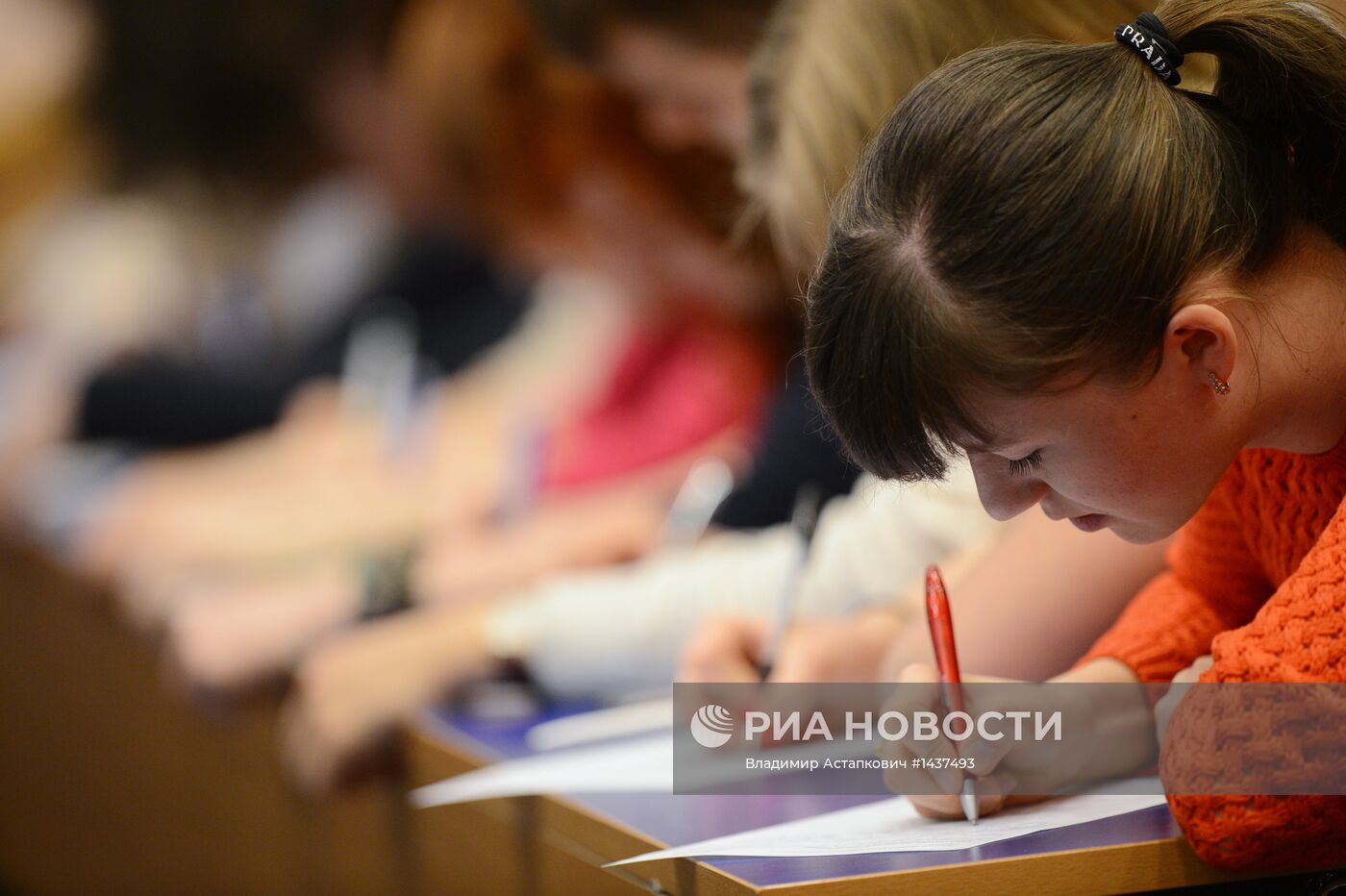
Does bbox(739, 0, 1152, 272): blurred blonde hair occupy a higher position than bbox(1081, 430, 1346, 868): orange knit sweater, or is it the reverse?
bbox(739, 0, 1152, 272): blurred blonde hair

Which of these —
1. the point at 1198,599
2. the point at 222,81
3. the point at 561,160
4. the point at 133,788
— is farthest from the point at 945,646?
the point at 222,81

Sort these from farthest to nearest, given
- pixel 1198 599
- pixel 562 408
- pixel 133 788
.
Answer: pixel 562 408
pixel 133 788
pixel 1198 599

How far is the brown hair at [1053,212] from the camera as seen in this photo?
50cm

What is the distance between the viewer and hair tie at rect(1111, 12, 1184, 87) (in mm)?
536

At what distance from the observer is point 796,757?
0.77 m

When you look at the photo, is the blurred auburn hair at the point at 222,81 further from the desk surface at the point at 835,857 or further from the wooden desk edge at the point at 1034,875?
the wooden desk edge at the point at 1034,875

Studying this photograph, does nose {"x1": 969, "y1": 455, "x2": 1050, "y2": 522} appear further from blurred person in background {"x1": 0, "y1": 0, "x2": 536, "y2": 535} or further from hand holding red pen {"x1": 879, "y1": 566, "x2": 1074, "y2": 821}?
blurred person in background {"x1": 0, "y1": 0, "x2": 536, "y2": 535}

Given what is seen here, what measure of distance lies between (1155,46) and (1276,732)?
26cm

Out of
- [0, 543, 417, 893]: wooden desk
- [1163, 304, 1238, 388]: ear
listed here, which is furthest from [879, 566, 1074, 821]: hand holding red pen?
[0, 543, 417, 893]: wooden desk

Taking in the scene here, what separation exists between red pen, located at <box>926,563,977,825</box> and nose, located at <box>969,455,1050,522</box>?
40mm

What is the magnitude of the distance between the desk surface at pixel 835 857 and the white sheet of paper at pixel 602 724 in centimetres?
18

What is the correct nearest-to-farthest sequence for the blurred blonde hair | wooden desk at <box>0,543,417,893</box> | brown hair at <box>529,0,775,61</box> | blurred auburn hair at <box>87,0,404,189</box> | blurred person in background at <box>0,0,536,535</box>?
the blurred blonde hair, brown hair at <box>529,0,775,61</box>, wooden desk at <box>0,543,417,893</box>, blurred person in background at <box>0,0,536,535</box>, blurred auburn hair at <box>87,0,404,189</box>

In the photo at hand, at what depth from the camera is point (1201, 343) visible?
52 centimetres

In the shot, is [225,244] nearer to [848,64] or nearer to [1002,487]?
[848,64]
